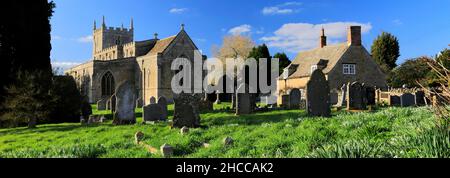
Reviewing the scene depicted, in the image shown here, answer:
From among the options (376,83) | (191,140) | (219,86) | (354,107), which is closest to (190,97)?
(191,140)

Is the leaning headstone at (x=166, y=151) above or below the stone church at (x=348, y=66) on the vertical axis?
below

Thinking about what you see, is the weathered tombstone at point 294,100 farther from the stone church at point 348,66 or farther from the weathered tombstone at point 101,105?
the weathered tombstone at point 101,105

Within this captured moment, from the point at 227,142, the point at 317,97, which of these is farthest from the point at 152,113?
the point at 227,142

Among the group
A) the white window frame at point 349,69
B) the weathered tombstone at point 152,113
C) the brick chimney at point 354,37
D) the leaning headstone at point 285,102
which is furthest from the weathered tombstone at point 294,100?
the brick chimney at point 354,37

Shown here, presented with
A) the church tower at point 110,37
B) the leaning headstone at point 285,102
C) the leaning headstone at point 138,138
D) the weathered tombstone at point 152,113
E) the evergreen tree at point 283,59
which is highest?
the church tower at point 110,37

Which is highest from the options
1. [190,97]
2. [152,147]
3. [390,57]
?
[390,57]

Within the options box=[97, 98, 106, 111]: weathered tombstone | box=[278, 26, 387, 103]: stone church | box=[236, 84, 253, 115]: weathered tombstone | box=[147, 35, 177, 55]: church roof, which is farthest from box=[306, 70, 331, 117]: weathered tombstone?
box=[147, 35, 177, 55]: church roof

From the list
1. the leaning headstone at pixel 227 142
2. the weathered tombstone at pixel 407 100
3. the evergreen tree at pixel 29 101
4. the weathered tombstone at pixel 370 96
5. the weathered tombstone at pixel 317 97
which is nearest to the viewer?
the leaning headstone at pixel 227 142

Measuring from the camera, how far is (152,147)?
10.7 metres

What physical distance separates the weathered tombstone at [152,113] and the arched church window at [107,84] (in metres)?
37.2

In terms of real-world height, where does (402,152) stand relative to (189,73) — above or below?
below

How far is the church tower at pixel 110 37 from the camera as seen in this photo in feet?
291

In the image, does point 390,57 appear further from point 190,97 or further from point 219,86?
point 190,97

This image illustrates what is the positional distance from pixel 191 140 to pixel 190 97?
4.78m
